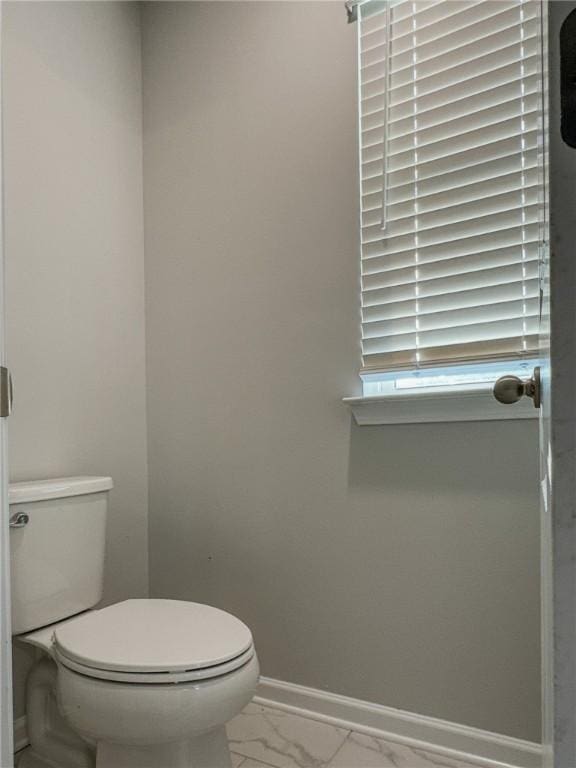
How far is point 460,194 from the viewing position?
56.2 inches

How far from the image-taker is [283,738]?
1.49 meters

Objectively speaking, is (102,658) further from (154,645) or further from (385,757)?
(385,757)

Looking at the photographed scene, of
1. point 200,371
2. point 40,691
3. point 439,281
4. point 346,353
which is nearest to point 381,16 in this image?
point 439,281

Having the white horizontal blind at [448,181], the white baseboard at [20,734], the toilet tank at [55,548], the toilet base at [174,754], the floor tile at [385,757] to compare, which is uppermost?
the white horizontal blind at [448,181]

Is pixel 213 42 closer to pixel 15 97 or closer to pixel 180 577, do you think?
pixel 15 97

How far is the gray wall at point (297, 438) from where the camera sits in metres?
1.38

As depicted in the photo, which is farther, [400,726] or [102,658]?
[400,726]

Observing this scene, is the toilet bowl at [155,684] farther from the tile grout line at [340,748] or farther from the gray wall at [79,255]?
the gray wall at [79,255]

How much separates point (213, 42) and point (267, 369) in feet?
3.71

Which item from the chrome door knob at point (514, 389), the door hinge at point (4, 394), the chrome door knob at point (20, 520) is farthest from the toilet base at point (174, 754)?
the chrome door knob at point (514, 389)

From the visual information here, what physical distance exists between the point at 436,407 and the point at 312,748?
3.13ft

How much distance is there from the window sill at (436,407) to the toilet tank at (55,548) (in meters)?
0.77

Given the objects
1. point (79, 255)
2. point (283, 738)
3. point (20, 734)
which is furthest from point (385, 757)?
point (79, 255)

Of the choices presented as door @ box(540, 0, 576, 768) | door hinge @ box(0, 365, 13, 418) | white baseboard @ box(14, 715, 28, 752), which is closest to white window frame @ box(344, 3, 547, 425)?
door hinge @ box(0, 365, 13, 418)
